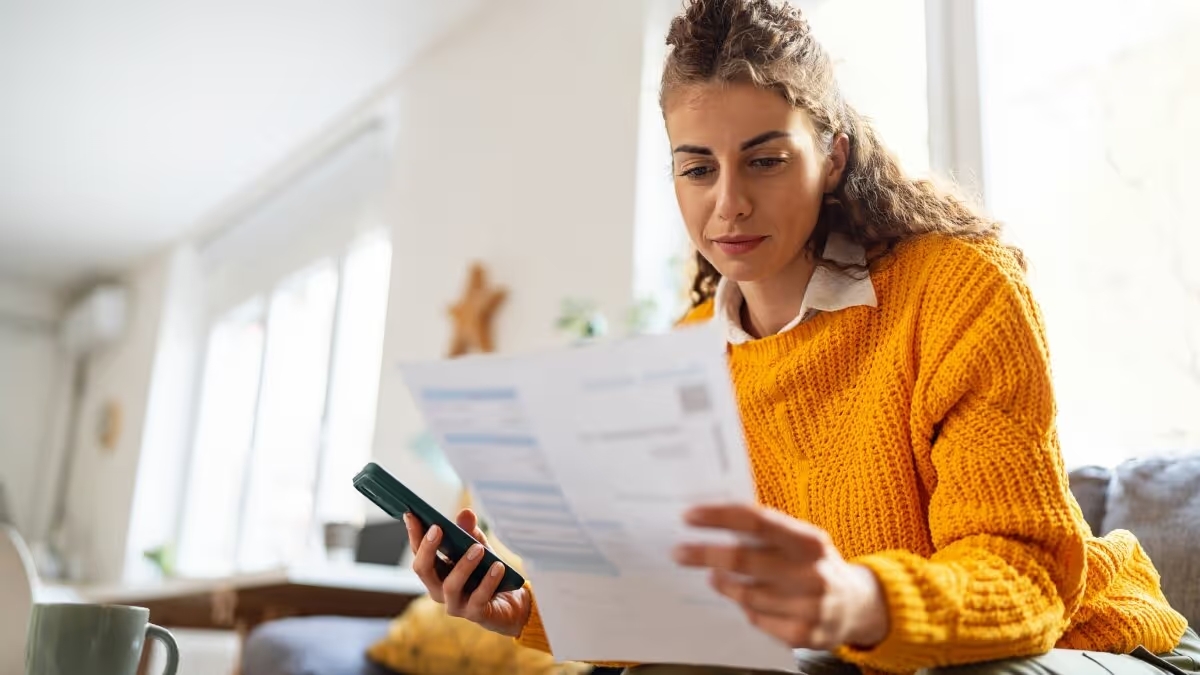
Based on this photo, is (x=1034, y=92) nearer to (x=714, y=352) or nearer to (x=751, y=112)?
(x=751, y=112)

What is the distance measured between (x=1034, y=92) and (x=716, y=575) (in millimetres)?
1884

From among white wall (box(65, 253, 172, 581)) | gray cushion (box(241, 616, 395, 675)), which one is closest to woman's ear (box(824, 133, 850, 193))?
gray cushion (box(241, 616, 395, 675))

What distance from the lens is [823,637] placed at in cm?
64

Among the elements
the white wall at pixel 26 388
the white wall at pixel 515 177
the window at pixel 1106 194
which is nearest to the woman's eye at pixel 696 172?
the window at pixel 1106 194

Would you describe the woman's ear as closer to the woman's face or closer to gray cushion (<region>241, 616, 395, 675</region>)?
the woman's face

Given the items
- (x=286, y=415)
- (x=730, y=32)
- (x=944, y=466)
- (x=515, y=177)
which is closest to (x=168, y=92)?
(x=286, y=415)

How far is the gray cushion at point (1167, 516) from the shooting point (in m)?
1.29

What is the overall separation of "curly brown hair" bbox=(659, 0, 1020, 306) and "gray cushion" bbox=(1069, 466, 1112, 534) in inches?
22.9

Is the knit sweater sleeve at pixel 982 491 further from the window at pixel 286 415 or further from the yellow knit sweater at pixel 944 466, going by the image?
A: the window at pixel 286 415

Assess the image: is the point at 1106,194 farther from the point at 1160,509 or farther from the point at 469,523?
the point at 469,523

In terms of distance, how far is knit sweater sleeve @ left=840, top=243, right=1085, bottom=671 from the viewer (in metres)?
0.72

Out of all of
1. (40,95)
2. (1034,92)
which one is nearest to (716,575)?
(1034,92)

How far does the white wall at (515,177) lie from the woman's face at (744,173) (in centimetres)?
192

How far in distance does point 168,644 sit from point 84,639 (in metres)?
0.08
